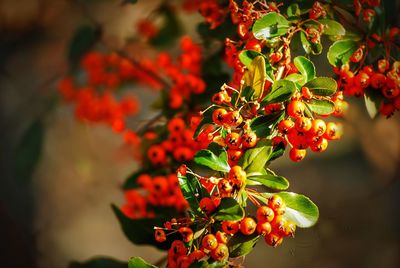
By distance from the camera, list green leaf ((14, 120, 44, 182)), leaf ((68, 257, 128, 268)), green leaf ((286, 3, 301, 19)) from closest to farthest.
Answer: green leaf ((286, 3, 301, 19)) → leaf ((68, 257, 128, 268)) → green leaf ((14, 120, 44, 182))

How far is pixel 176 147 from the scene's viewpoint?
173 cm

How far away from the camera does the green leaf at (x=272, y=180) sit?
1192mm

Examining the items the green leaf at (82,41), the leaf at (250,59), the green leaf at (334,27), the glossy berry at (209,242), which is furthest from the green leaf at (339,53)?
the green leaf at (82,41)

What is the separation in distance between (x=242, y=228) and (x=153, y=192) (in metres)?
0.61

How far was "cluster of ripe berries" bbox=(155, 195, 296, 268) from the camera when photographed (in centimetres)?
118

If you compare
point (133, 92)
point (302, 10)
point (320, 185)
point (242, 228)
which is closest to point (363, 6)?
point (302, 10)

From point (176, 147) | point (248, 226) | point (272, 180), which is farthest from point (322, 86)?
point (176, 147)

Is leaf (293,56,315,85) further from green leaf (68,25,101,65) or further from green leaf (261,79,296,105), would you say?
green leaf (68,25,101,65)

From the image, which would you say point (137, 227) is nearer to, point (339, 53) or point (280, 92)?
point (280, 92)

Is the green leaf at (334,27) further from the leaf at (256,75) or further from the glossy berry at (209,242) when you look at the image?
the glossy berry at (209,242)

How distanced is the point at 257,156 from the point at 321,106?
21 centimetres

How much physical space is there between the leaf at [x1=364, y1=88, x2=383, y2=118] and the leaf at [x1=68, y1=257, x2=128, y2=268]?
101 centimetres

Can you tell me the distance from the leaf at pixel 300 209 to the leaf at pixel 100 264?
30.6 inches

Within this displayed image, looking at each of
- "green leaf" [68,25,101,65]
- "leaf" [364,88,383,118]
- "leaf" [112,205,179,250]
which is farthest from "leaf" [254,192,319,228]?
"green leaf" [68,25,101,65]
